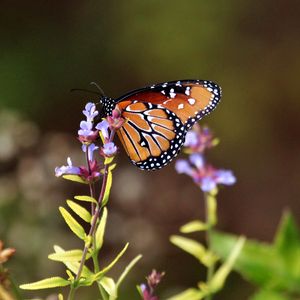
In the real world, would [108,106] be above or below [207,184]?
above

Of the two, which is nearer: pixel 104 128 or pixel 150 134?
pixel 104 128

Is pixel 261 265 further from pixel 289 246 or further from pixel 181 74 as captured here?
pixel 181 74

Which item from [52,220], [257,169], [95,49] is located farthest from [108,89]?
[52,220]

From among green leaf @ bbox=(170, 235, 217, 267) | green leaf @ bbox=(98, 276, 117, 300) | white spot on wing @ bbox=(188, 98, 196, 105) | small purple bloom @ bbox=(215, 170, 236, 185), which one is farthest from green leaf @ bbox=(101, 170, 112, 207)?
white spot on wing @ bbox=(188, 98, 196, 105)

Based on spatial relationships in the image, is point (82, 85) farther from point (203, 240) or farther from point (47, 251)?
point (47, 251)

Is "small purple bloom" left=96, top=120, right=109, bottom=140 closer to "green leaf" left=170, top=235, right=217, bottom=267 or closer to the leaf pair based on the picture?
"green leaf" left=170, top=235, right=217, bottom=267

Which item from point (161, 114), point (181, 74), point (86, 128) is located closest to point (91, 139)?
point (86, 128)
